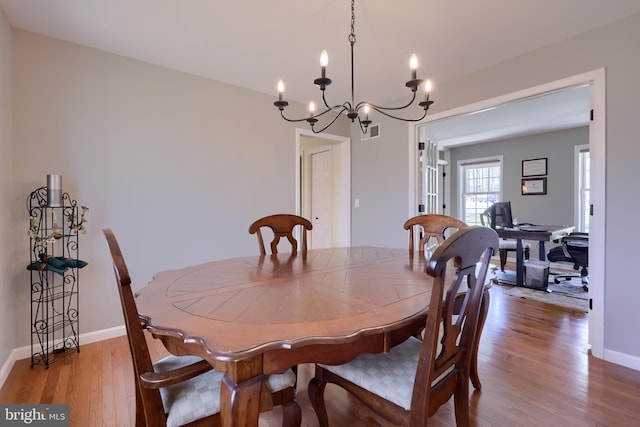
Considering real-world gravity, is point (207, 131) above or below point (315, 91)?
below

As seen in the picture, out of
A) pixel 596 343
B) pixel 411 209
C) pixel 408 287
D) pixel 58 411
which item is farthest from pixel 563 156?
pixel 58 411

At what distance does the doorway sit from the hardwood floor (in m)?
2.41

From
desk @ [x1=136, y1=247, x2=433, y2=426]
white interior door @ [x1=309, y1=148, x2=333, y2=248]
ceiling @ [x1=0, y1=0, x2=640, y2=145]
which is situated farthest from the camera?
white interior door @ [x1=309, y1=148, x2=333, y2=248]

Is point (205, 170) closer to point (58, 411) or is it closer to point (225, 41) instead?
point (225, 41)

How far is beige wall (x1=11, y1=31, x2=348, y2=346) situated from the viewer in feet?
7.29

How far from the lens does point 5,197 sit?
2.02m

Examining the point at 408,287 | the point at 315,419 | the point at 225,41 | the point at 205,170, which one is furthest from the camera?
the point at 205,170

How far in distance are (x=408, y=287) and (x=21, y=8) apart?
9.60ft

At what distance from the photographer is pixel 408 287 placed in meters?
1.32

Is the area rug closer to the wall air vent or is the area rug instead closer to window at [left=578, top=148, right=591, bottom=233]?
window at [left=578, top=148, right=591, bottom=233]

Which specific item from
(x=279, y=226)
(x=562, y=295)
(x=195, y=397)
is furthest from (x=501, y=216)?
(x=195, y=397)

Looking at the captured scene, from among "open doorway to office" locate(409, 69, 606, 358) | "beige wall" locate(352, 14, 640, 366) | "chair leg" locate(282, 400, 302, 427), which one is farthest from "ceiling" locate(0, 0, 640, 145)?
"chair leg" locate(282, 400, 302, 427)

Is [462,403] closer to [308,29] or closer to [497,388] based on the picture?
[497,388]

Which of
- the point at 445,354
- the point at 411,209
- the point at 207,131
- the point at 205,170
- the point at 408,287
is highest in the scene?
the point at 207,131
